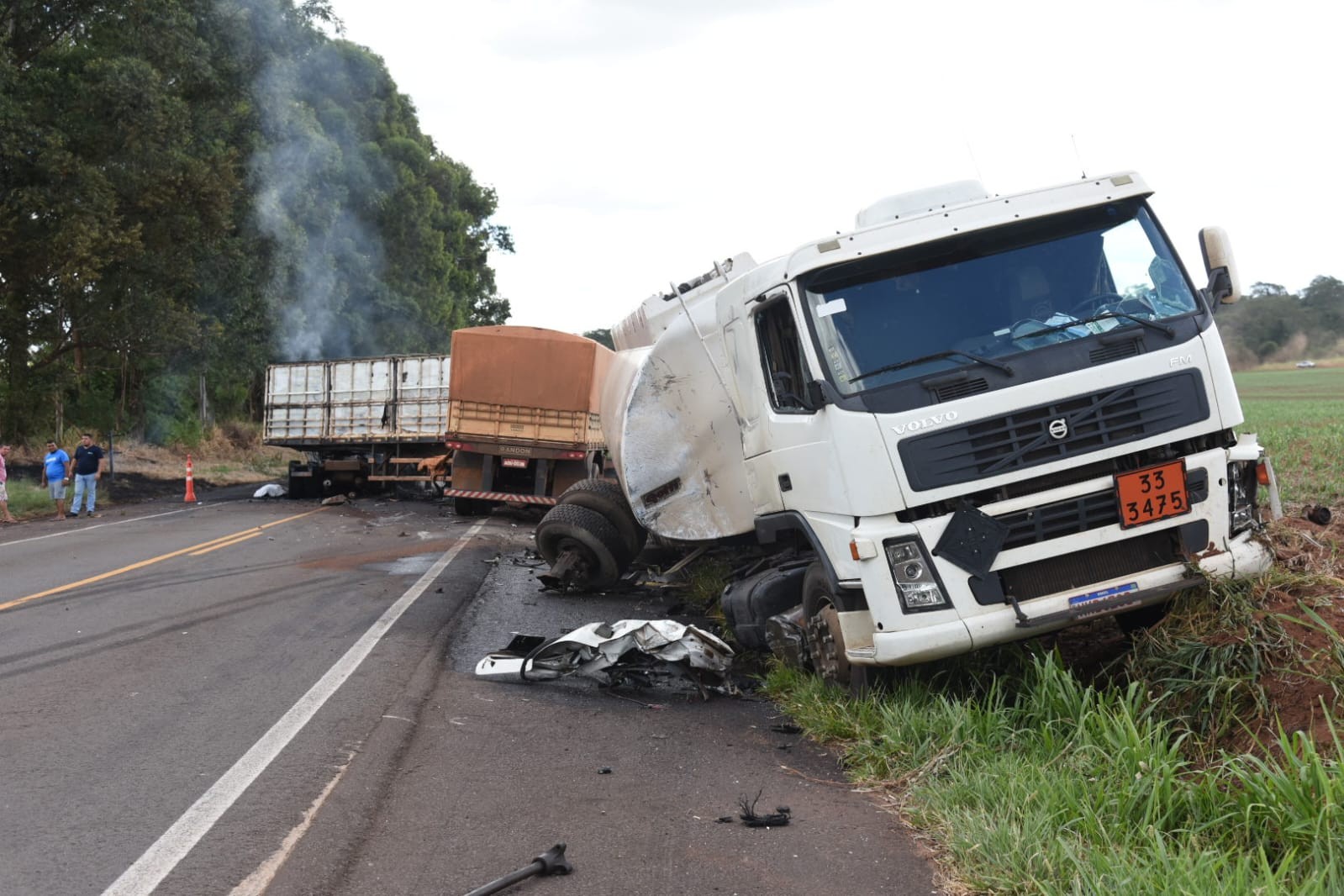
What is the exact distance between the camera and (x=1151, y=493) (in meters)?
6.16

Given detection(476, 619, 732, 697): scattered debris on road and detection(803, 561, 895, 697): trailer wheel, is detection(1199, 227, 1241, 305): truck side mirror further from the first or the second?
detection(476, 619, 732, 697): scattered debris on road

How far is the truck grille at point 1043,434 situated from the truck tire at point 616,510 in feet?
19.2

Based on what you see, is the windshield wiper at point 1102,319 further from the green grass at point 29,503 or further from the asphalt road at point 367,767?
the green grass at point 29,503

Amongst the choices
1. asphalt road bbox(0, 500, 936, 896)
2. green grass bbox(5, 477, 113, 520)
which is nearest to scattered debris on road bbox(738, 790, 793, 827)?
asphalt road bbox(0, 500, 936, 896)

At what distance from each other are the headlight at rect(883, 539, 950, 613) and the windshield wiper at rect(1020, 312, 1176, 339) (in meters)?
1.32

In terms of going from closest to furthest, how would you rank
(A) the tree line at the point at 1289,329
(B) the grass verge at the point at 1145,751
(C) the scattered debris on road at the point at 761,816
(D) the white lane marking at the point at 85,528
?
1. (B) the grass verge at the point at 1145,751
2. (C) the scattered debris on road at the point at 761,816
3. (D) the white lane marking at the point at 85,528
4. (A) the tree line at the point at 1289,329

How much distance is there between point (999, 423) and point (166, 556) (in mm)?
11780

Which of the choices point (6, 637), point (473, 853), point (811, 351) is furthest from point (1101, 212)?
point (6, 637)

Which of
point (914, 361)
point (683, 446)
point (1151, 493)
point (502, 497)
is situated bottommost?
point (502, 497)

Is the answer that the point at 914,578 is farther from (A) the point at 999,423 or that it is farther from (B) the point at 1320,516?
(B) the point at 1320,516

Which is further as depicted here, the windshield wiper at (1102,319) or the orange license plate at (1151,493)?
the windshield wiper at (1102,319)

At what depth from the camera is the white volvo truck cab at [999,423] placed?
6098 millimetres

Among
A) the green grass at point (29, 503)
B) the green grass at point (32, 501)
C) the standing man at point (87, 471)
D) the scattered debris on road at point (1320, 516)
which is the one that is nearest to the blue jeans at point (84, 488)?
the standing man at point (87, 471)

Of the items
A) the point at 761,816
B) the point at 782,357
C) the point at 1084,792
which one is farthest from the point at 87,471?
the point at 1084,792
